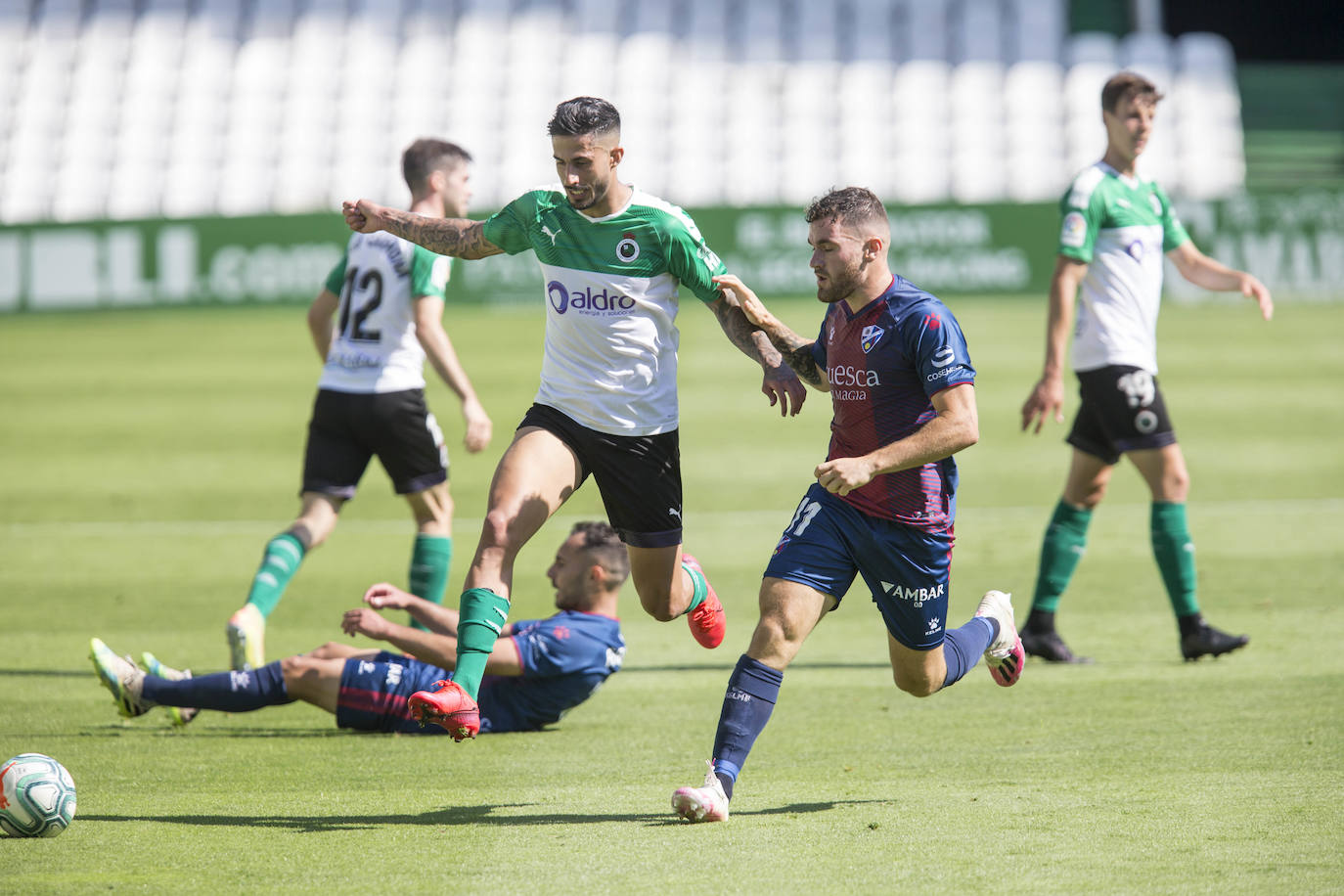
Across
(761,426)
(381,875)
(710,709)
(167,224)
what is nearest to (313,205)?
(167,224)

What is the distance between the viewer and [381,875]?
12.4 feet

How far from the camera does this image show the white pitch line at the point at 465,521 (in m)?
11.0

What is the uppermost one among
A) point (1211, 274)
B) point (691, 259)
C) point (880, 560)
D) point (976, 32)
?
point (976, 32)

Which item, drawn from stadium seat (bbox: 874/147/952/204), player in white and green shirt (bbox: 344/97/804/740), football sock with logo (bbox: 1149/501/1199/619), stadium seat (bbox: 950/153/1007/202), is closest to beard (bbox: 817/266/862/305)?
player in white and green shirt (bbox: 344/97/804/740)

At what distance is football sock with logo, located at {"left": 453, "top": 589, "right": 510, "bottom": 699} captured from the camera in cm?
451

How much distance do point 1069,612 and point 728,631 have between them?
187 centimetres

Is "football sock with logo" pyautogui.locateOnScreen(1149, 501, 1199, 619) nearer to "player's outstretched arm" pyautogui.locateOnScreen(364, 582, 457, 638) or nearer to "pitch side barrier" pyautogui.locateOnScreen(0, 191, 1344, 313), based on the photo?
"player's outstretched arm" pyautogui.locateOnScreen(364, 582, 457, 638)

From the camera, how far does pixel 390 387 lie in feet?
22.9

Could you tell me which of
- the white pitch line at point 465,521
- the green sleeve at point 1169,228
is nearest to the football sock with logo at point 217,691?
the green sleeve at point 1169,228

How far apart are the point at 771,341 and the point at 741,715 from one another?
4.46ft

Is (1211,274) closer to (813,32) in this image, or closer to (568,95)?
(568,95)

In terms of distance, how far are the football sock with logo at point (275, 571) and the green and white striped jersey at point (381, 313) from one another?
801 mm

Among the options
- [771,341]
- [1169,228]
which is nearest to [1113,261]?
[1169,228]

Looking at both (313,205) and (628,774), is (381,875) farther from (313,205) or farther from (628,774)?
(313,205)
